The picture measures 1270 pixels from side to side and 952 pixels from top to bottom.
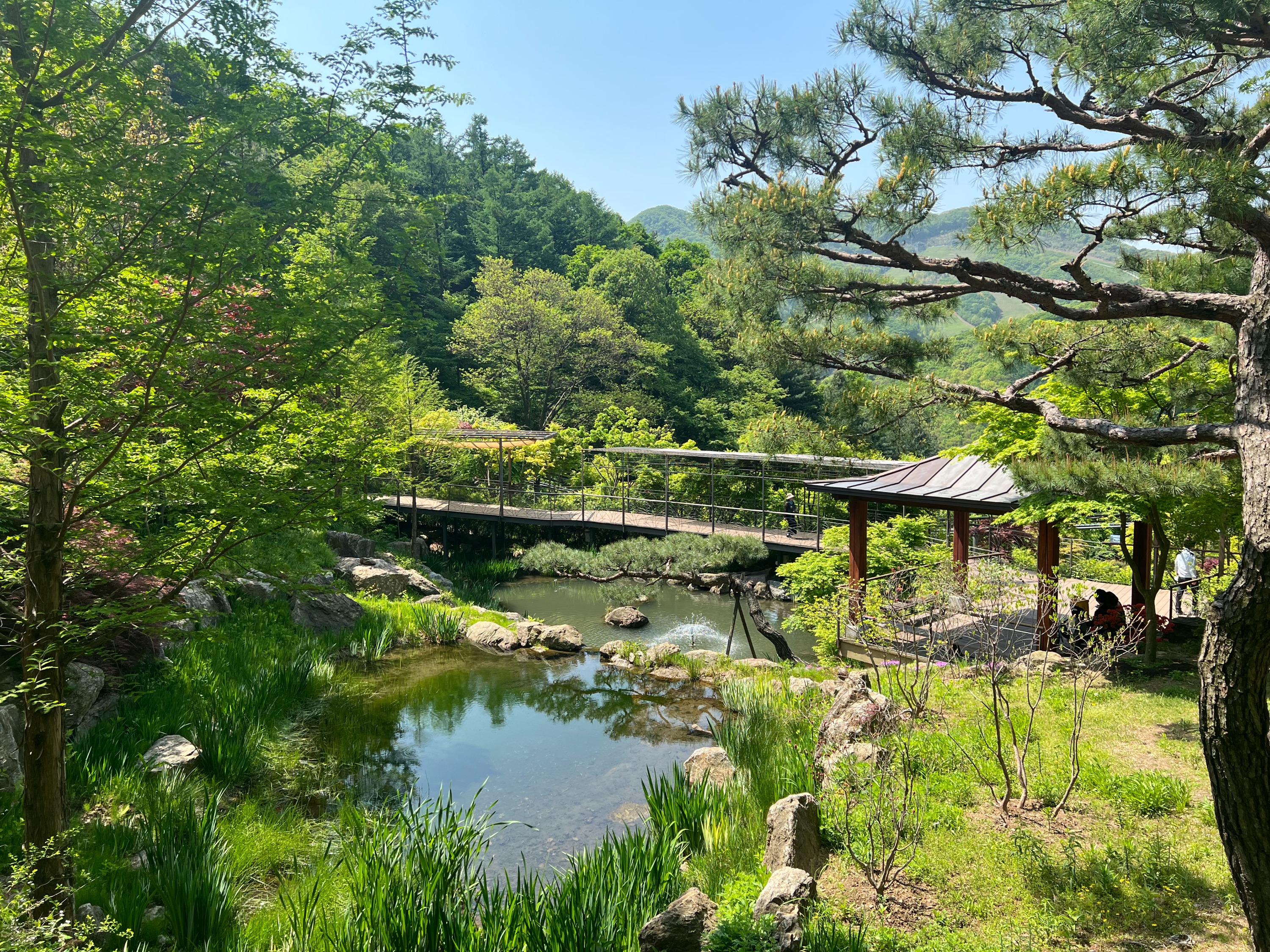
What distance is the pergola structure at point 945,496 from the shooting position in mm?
8094

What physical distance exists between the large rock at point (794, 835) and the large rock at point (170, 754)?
4.19m

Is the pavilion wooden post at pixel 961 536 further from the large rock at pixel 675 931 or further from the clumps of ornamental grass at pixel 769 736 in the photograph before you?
the large rock at pixel 675 931

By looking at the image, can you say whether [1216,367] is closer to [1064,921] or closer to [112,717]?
[1064,921]

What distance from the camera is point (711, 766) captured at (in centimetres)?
591

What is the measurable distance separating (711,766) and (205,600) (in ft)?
18.4

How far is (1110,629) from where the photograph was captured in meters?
6.89

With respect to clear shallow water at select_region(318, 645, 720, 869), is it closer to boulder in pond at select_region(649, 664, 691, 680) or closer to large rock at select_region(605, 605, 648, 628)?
boulder in pond at select_region(649, 664, 691, 680)

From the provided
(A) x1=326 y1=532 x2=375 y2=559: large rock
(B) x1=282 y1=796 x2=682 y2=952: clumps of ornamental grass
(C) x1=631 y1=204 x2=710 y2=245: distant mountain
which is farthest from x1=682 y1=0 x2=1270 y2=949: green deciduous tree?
(C) x1=631 y1=204 x2=710 y2=245: distant mountain

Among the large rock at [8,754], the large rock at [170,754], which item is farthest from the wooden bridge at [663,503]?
the large rock at [8,754]

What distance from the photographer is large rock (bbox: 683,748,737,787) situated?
5723 mm

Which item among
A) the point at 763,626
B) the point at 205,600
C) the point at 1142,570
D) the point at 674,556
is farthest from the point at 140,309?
the point at 674,556

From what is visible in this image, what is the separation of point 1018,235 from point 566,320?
19872 millimetres

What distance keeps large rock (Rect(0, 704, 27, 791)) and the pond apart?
230 centimetres

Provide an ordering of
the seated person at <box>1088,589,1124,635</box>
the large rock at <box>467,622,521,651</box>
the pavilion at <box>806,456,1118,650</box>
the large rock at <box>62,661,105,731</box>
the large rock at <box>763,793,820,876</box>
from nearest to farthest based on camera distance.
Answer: the large rock at <box>763,793,820,876</box> → the large rock at <box>62,661,105,731</box> → the seated person at <box>1088,589,1124,635</box> → the pavilion at <box>806,456,1118,650</box> → the large rock at <box>467,622,521,651</box>
